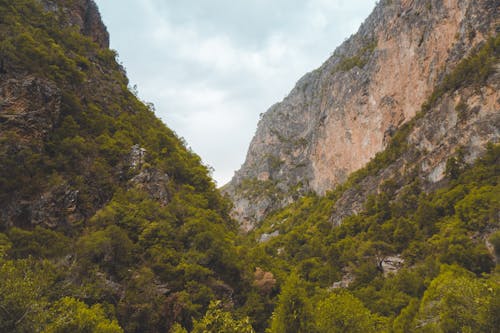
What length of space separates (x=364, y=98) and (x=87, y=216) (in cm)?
6788

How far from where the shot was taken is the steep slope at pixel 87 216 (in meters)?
20.5

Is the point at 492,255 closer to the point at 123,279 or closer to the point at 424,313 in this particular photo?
the point at 424,313

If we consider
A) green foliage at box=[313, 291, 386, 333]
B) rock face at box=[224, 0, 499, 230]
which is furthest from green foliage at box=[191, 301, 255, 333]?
rock face at box=[224, 0, 499, 230]

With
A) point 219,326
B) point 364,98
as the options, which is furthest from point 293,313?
point 364,98

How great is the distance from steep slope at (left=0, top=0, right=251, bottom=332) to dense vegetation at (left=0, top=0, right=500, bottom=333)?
12 centimetres

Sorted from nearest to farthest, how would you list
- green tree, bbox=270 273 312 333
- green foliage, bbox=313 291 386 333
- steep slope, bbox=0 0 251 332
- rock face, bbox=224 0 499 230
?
green tree, bbox=270 273 312 333 → green foliage, bbox=313 291 386 333 → steep slope, bbox=0 0 251 332 → rock face, bbox=224 0 499 230

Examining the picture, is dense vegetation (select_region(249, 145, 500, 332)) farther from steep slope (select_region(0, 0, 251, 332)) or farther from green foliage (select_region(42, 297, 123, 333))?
green foliage (select_region(42, 297, 123, 333))

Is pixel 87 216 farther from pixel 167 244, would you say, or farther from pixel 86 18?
pixel 86 18

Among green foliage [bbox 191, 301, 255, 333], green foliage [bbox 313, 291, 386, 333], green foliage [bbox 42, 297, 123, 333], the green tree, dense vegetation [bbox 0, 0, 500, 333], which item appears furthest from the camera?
dense vegetation [bbox 0, 0, 500, 333]

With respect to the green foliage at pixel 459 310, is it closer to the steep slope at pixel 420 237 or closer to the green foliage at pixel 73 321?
the steep slope at pixel 420 237

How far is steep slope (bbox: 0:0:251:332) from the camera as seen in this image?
20453 mm

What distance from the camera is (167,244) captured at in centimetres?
2912

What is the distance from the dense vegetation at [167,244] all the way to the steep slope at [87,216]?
120 millimetres

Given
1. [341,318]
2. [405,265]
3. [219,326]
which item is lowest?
[341,318]
